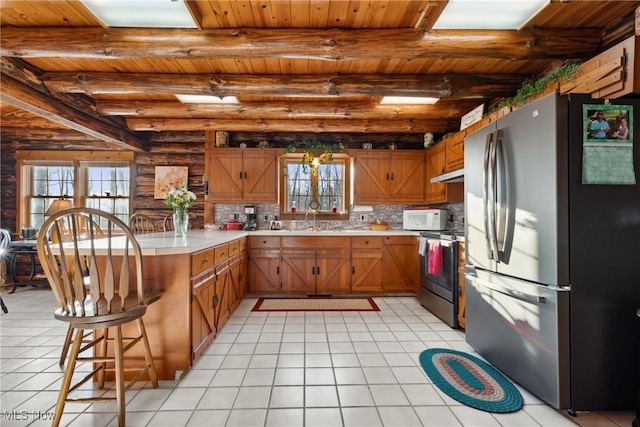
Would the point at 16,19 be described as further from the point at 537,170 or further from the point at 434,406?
the point at 434,406

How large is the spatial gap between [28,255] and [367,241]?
592cm

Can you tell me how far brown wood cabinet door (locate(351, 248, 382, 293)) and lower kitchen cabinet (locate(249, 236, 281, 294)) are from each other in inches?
46.0

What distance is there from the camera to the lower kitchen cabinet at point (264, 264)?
13.8 feet

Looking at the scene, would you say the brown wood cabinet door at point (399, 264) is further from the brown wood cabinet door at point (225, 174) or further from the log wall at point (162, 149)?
the brown wood cabinet door at point (225, 174)

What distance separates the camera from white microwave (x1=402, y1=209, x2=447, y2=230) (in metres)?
4.13

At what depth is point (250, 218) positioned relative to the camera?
483cm

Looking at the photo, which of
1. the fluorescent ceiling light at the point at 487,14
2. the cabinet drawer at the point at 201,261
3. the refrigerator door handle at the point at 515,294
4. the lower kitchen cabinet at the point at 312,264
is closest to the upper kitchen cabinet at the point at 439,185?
the lower kitchen cabinet at the point at 312,264

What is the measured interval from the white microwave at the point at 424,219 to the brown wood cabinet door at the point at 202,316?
3148 mm

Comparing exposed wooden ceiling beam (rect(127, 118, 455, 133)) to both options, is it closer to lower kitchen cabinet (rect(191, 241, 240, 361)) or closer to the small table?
lower kitchen cabinet (rect(191, 241, 240, 361))

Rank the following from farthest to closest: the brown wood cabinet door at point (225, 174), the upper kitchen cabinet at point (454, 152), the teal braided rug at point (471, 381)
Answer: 1. the brown wood cabinet door at point (225, 174)
2. the upper kitchen cabinet at point (454, 152)
3. the teal braided rug at point (471, 381)

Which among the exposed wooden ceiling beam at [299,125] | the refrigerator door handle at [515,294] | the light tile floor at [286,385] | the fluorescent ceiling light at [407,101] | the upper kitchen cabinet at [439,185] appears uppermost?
the fluorescent ceiling light at [407,101]

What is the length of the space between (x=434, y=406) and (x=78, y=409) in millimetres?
2295

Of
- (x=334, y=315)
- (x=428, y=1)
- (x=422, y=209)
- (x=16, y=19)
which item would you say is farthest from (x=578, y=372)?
(x=16, y=19)

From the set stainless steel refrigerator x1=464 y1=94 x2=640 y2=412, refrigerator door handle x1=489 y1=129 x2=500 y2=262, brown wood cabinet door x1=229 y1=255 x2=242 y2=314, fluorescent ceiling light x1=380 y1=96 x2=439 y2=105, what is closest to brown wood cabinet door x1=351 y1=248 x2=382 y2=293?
brown wood cabinet door x1=229 y1=255 x2=242 y2=314
